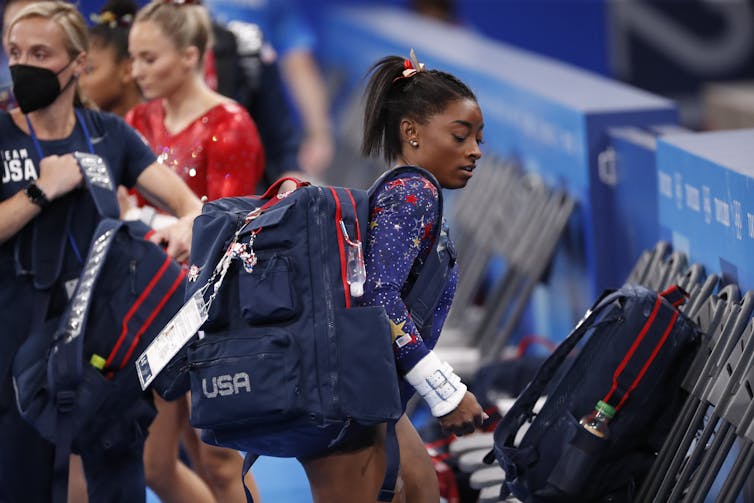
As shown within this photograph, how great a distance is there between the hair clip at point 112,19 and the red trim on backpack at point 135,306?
1586mm

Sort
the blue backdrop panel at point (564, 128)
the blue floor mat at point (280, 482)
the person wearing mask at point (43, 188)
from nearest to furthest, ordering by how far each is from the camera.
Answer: the person wearing mask at point (43, 188) → the blue floor mat at point (280, 482) → the blue backdrop panel at point (564, 128)

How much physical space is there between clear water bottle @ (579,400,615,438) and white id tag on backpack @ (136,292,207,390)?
126 centimetres

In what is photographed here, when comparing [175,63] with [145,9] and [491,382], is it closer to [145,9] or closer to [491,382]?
[145,9]

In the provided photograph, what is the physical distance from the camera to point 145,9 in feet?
17.9

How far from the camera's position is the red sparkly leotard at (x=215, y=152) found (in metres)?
5.20

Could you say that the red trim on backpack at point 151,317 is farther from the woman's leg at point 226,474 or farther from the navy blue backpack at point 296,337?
the navy blue backpack at point 296,337

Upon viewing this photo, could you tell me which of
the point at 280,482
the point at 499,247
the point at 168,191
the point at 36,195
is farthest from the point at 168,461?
the point at 499,247

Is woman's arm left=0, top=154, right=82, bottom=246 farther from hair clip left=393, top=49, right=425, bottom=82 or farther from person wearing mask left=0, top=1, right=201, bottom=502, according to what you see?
hair clip left=393, top=49, right=425, bottom=82

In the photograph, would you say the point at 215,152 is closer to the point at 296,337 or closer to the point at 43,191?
the point at 43,191

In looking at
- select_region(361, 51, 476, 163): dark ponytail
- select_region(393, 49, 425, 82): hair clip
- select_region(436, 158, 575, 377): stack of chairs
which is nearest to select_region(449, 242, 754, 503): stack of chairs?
select_region(361, 51, 476, 163): dark ponytail

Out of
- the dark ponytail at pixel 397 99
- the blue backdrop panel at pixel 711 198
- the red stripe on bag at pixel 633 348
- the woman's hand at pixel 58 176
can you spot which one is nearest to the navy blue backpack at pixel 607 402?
the red stripe on bag at pixel 633 348

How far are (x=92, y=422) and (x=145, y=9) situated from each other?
1.63 metres

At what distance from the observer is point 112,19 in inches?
233

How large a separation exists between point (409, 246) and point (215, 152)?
1605 mm
